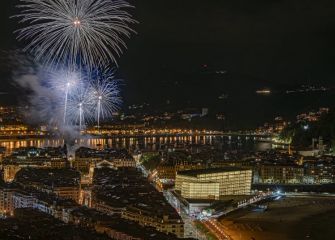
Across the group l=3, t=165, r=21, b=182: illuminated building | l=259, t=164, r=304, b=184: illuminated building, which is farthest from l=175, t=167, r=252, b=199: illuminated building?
l=3, t=165, r=21, b=182: illuminated building

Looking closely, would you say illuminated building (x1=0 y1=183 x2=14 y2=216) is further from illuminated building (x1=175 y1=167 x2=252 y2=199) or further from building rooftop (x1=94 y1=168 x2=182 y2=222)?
illuminated building (x1=175 y1=167 x2=252 y2=199)

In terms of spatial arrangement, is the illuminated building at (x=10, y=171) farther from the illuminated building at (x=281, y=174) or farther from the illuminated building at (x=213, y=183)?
the illuminated building at (x=281, y=174)

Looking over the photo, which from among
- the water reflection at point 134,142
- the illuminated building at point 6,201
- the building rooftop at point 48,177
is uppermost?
the water reflection at point 134,142

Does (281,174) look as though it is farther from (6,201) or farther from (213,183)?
(6,201)

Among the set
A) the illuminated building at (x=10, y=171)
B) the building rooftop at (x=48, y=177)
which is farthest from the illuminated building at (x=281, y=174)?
the illuminated building at (x=10, y=171)

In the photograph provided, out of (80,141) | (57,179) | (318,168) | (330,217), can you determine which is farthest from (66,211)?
(80,141)

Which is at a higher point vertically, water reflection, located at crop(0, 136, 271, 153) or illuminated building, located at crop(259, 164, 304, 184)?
water reflection, located at crop(0, 136, 271, 153)

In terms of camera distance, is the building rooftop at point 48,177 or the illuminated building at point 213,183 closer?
the illuminated building at point 213,183

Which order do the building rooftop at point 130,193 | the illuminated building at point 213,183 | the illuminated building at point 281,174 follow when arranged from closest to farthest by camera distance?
the building rooftop at point 130,193 → the illuminated building at point 213,183 → the illuminated building at point 281,174

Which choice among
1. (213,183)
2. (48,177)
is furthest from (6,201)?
A: (213,183)
